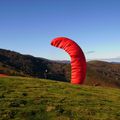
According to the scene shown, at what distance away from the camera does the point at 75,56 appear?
30828mm

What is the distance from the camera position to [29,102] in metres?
20.6

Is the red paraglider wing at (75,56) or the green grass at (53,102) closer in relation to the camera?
the green grass at (53,102)

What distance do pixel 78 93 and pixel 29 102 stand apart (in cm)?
516

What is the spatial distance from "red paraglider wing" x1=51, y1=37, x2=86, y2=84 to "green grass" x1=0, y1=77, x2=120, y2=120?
3.24m

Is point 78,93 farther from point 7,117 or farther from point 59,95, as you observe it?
point 7,117

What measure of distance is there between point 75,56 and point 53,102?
10.4 meters

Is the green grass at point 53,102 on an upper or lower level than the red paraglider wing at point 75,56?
lower

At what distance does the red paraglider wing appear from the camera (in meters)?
30.6

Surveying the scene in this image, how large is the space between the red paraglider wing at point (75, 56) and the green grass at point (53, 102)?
3.24 meters

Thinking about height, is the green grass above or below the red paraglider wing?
below

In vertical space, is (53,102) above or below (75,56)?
below

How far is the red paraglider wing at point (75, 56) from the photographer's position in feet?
101

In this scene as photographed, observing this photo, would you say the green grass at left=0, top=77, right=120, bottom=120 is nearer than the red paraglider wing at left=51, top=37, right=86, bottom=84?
Yes

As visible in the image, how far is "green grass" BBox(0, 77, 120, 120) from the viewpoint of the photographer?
18734mm
